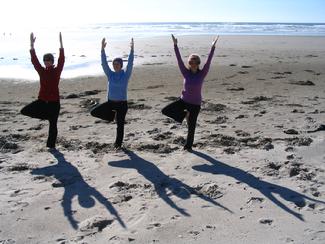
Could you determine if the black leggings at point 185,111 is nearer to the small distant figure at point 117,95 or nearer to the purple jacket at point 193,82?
the purple jacket at point 193,82

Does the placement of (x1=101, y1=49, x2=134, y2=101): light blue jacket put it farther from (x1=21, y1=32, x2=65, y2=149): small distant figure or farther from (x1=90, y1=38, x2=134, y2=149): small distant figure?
(x1=21, y1=32, x2=65, y2=149): small distant figure

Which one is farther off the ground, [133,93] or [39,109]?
[39,109]

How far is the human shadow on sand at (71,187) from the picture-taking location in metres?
5.37

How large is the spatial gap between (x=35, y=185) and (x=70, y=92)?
8143mm

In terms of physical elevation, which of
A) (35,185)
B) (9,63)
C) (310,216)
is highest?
(310,216)

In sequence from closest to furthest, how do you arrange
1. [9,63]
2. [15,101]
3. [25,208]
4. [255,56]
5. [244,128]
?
[25,208]
[244,128]
[15,101]
[9,63]
[255,56]

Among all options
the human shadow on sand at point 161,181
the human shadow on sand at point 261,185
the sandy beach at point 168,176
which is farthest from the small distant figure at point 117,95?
the human shadow on sand at point 261,185

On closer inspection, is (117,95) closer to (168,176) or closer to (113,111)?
(113,111)

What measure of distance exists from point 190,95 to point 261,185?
232 centimetres

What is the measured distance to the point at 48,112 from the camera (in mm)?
7984

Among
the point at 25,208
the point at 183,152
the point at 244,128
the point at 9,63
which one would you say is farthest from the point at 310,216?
the point at 9,63

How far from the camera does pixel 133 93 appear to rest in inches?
542

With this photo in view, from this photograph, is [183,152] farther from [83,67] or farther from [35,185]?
[83,67]

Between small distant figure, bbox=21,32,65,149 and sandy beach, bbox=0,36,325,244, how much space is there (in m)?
0.45
